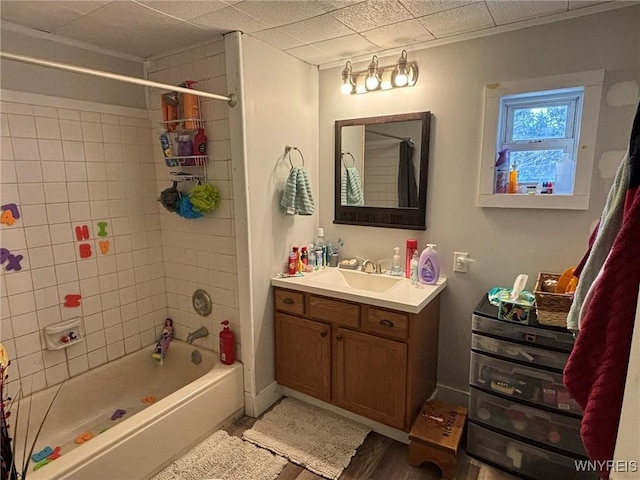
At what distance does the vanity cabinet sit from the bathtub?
0.42 m

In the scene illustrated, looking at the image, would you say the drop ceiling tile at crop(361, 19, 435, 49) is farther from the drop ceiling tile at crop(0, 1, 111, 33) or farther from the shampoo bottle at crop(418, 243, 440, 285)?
the drop ceiling tile at crop(0, 1, 111, 33)

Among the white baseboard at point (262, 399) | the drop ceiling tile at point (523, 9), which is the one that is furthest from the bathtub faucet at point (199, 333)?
the drop ceiling tile at point (523, 9)

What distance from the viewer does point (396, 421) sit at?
2.04 metres

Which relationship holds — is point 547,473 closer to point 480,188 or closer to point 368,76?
point 480,188

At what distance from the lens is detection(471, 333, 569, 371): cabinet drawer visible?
168 cm

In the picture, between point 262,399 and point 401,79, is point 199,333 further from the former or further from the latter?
point 401,79

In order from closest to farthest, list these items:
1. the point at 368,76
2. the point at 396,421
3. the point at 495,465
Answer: the point at 495,465 → the point at 396,421 → the point at 368,76

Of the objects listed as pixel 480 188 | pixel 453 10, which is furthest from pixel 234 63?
pixel 480 188

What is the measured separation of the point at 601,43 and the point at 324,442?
2476mm

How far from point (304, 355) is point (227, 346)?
0.48 m

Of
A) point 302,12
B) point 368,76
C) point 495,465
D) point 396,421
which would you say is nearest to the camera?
point 302,12

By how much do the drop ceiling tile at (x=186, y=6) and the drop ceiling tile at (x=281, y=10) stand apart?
100mm

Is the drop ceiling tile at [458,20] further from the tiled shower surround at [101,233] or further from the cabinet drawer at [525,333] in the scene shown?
the cabinet drawer at [525,333]

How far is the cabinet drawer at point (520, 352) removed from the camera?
5.50 feet
